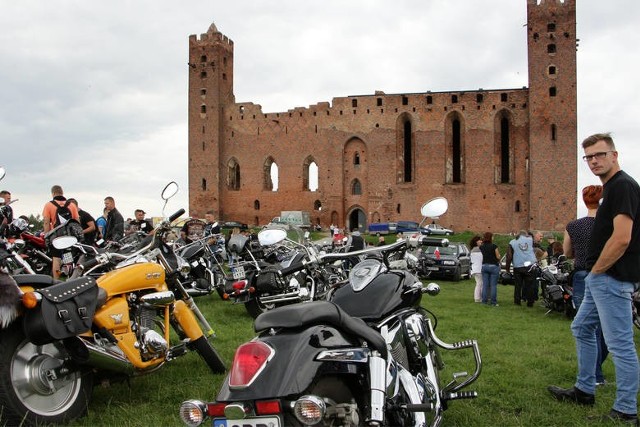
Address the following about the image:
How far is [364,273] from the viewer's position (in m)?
3.41

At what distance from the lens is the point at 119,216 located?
1112 cm

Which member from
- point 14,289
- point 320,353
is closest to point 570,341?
point 320,353

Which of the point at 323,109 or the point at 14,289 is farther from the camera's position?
the point at 323,109

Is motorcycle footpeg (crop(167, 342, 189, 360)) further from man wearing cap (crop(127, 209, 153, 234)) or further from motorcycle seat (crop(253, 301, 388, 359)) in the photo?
man wearing cap (crop(127, 209, 153, 234))

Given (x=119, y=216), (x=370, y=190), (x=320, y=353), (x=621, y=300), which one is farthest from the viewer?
(x=370, y=190)

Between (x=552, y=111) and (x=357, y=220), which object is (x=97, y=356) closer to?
(x=552, y=111)

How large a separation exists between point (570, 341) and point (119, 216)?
7817 mm

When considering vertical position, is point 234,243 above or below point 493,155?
below

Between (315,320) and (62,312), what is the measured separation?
5.34 ft

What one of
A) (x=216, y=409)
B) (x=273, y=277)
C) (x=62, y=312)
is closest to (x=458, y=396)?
(x=216, y=409)

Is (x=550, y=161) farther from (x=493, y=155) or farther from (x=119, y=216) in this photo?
(x=119, y=216)

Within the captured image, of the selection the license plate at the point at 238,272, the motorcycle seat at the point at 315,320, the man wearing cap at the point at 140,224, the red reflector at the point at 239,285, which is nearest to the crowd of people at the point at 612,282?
the motorcycle seat at the point at 315,320

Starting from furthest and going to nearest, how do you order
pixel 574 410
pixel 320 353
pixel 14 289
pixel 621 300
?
pixel 574 410
pixel 621 300
pixel 14 289
pixel 320 353

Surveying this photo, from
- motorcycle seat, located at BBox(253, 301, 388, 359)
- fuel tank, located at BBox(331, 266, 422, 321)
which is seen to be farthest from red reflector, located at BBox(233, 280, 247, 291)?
motorcycle seat, located at BBox(253, 301, 388, 359)
